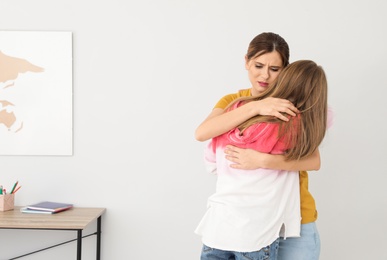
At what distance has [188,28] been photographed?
2242 millimetres

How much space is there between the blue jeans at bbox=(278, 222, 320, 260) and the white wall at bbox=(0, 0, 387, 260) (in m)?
0.89

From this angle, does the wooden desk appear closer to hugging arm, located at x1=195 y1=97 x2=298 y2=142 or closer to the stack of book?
the stack of book

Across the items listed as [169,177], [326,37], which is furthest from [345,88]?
[169,177]

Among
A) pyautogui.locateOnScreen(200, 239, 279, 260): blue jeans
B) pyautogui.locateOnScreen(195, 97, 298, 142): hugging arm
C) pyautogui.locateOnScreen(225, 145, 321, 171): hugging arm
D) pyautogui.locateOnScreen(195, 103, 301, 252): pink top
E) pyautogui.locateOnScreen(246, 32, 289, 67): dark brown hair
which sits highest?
pyautogui.locateOnScreen(246, 32, 289, 67): dark brown hair

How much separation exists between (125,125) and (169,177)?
15.5 inches

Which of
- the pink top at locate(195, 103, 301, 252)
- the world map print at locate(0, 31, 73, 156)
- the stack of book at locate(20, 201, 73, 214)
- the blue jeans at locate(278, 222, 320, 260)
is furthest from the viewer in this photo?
the world map print at locate(0, 31, 73, 156)

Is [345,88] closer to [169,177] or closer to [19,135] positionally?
[169,177]

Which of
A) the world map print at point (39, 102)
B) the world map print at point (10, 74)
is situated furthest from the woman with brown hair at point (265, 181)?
the world map print at point (10, 74)

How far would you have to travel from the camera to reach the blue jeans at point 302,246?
1.38 m

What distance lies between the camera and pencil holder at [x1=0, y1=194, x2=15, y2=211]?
2092mm

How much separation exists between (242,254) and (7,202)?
1498mm

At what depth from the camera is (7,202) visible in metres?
2.11

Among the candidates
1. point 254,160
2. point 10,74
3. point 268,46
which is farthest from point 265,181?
point 10,74

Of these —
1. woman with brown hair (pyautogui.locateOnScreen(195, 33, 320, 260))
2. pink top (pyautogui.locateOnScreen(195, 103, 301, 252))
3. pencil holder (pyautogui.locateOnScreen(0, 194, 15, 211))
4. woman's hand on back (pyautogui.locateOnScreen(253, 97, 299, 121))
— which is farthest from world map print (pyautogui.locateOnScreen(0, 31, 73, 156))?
woman's hand on back (pyautogui.locateOnScreen(253, 97, 299, 121))
